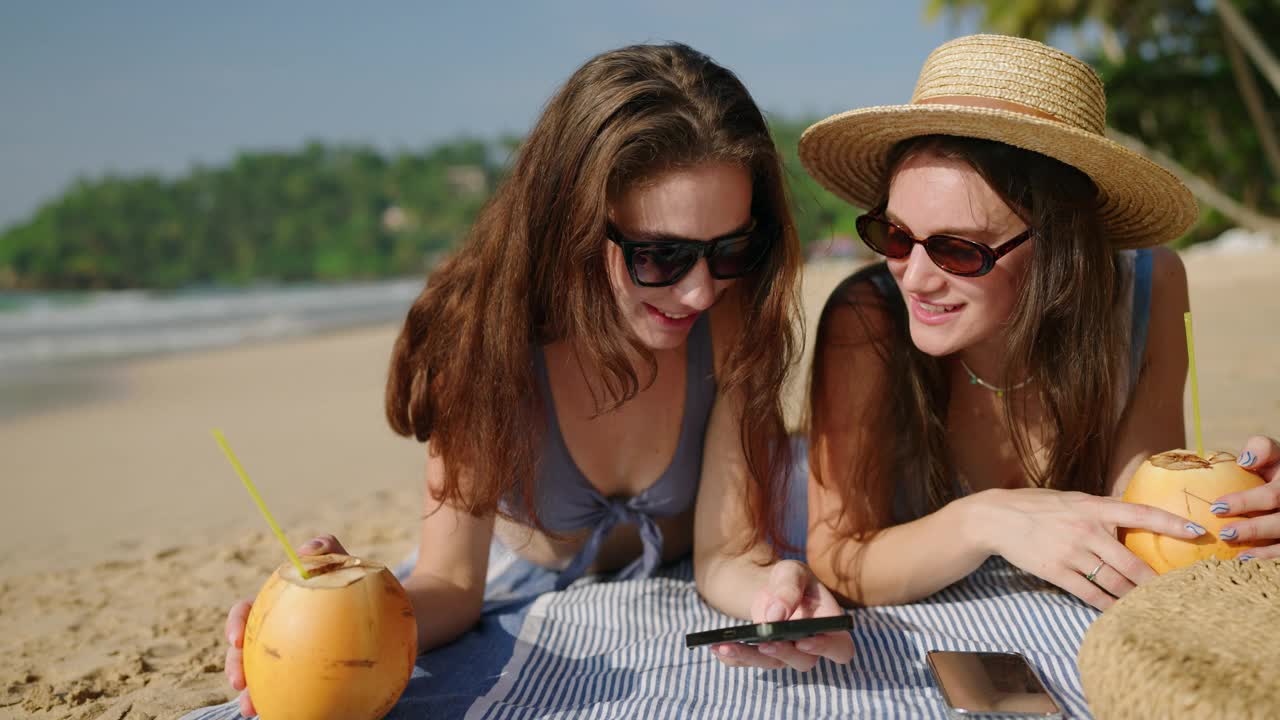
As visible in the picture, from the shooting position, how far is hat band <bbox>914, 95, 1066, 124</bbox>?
237 centimetres

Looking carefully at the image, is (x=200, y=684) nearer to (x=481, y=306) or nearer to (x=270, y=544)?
(x=481, y=306)

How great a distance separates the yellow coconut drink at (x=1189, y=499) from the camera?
6.74ft

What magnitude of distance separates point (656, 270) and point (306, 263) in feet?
204

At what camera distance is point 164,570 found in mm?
4078

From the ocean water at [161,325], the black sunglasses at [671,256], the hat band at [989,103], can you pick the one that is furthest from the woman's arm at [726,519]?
the ocean water at [161,325]

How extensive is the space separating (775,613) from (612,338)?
2.64 ft

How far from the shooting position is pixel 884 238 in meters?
2.53

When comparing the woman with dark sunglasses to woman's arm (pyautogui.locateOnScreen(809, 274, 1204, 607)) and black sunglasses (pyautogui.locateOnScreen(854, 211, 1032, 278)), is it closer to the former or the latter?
woman's arm (pyautogui.locateOnScreen(809, 274, 1204, 607))

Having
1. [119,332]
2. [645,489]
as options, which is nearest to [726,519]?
[645,489]

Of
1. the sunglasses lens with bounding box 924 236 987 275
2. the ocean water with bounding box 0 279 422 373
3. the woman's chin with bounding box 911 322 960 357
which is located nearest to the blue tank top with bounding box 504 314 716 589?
the woman's chin with bounding box 911 322 960 357

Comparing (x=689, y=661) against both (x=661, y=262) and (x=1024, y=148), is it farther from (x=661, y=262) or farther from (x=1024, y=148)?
(x=1024, y=148)

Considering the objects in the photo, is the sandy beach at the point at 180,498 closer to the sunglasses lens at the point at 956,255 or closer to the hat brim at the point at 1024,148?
the hat brim at the point at 1024,148

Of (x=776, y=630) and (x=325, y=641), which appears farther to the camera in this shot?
(x=776, y=630)

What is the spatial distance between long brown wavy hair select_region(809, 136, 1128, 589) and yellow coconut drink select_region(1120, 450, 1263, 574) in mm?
430
